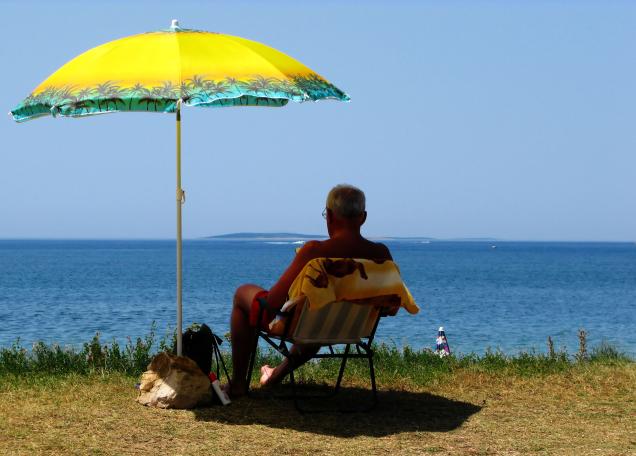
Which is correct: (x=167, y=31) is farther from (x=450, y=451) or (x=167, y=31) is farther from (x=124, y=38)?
(x=450, y=451)

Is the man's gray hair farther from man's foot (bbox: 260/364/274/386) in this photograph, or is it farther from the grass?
man's foot (bbox: 260/364/274/386)

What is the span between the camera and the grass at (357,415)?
558cm

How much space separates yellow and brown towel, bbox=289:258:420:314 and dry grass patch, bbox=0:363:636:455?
855 mm

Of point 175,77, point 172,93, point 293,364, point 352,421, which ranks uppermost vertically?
point 175,77

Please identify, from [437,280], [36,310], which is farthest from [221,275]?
[36,310]

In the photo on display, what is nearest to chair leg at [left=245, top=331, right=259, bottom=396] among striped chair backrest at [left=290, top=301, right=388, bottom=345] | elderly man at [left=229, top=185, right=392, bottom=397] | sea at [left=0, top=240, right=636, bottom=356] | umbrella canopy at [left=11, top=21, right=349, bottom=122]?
elderly man at [left=229, top=185, right=392, bottom=397]

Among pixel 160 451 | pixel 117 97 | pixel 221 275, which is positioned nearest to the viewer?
pixel 160 451

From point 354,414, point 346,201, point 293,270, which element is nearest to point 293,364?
point 354,414

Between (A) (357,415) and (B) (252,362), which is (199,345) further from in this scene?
(A) (357,415)

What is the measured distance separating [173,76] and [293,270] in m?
1.46

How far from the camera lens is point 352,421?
6.21 metres

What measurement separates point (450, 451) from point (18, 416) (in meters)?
2.90

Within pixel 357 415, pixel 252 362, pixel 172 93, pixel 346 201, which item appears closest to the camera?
pixel 172 93

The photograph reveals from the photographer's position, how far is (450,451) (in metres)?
5.47
